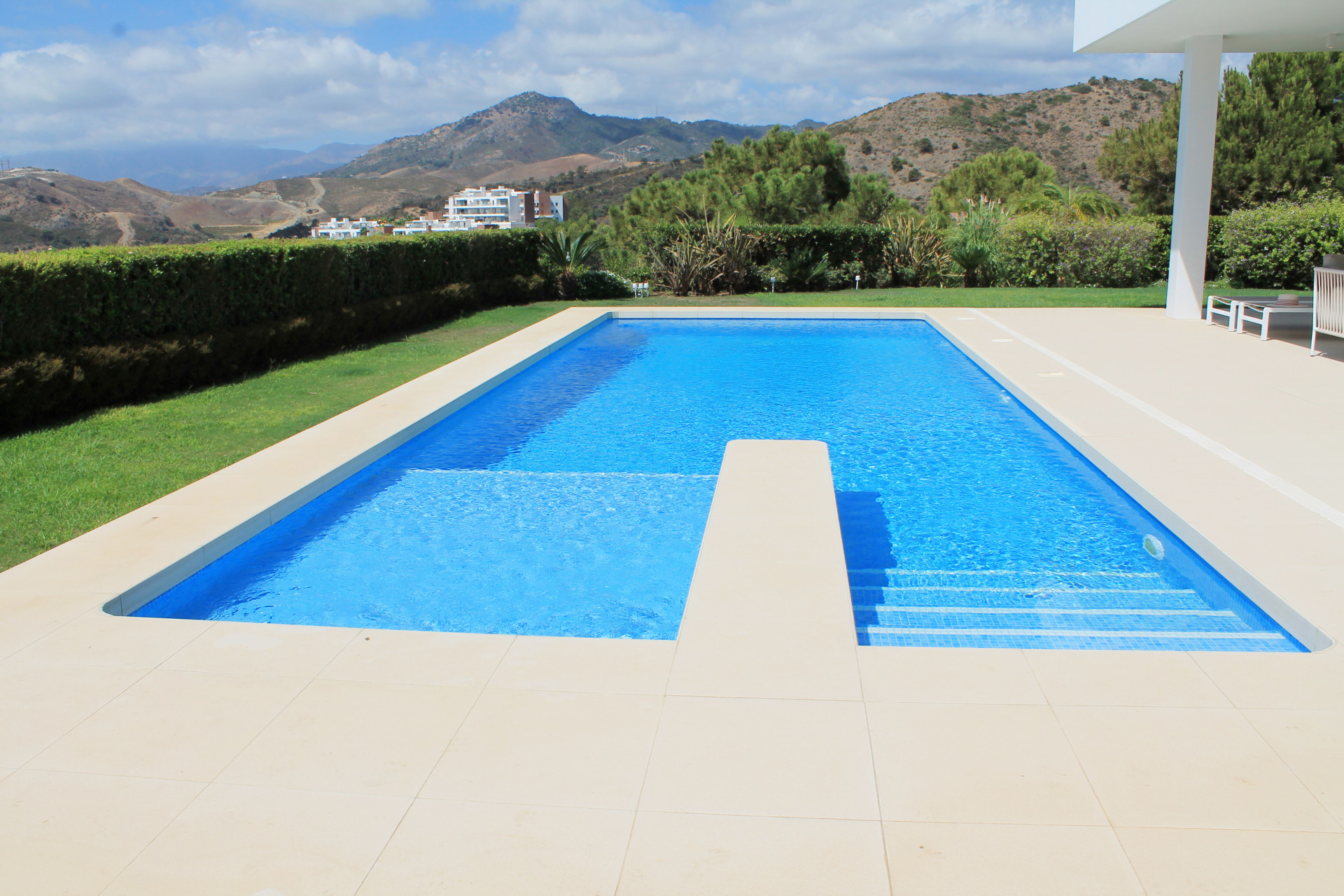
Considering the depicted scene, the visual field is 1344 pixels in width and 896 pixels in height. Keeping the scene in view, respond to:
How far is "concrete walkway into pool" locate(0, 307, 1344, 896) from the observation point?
2.27 meters

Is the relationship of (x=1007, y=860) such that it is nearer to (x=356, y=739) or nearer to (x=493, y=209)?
(x=356, y=739)

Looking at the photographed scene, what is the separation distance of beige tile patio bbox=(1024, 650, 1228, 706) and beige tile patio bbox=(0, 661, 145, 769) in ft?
10.5

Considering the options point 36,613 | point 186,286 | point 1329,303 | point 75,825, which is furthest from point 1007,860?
point 1329,303

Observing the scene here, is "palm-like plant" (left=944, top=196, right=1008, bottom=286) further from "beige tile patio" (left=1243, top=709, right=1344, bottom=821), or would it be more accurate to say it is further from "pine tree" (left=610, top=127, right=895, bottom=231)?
"beige tile patio" (left=1243, top=709, right=1344, bottom=821)

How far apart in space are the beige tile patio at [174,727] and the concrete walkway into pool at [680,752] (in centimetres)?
1

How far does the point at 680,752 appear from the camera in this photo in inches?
108

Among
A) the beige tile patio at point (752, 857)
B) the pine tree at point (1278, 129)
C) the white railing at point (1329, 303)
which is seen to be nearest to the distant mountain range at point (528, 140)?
the pine tree at point (1278, 129)

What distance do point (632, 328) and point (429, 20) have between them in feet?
96.1

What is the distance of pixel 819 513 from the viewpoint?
15.3ft

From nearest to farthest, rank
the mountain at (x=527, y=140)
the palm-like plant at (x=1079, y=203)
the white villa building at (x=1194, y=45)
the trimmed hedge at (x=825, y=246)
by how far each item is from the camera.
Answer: the white villa building at (x=1194, y=45), the trimmed hedge at (x=825, y=246), the palm-like plant at (x=1079, y=203), the mountain at (x=527, y=140)

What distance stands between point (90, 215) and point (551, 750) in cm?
4421

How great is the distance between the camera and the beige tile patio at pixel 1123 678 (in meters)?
3.05

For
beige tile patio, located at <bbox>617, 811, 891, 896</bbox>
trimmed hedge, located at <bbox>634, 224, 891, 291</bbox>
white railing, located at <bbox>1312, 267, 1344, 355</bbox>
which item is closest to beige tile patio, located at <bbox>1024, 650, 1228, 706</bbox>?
beige tile patio, located at <bbox>617, 811, 891, 896</bbox>

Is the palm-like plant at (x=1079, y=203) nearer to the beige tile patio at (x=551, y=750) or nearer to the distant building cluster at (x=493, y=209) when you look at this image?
the beige tile patio at (x=551, y=750)
